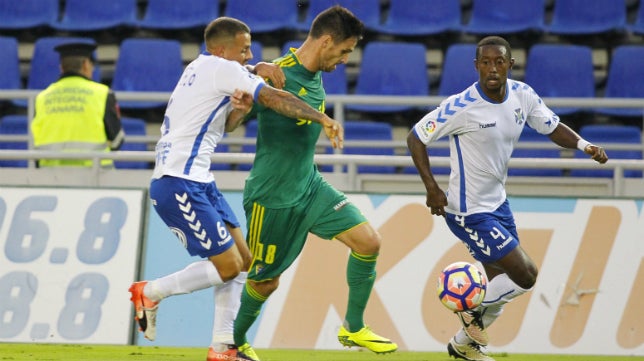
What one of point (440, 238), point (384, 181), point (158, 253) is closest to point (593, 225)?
point (440, 238)

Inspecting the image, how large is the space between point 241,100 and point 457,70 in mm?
7222

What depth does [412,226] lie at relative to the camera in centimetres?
1074

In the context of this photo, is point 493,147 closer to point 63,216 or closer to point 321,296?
point 321,296

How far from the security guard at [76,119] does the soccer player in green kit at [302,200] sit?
3.72 meters

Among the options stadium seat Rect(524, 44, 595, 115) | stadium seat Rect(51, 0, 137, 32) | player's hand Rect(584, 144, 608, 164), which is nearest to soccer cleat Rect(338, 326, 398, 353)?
player's hand Rect(584, 144, 608, 164)

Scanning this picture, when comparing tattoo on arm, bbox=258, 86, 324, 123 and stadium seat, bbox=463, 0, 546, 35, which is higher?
stadium seat, bbox=463, 0, 546, 35

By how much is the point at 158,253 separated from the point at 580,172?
501cm

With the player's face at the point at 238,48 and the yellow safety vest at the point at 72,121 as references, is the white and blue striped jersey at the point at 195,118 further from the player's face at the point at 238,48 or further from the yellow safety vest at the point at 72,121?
the yellow safety vest at the point at 72,121

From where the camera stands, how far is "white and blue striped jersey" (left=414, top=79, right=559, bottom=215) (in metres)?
8.72

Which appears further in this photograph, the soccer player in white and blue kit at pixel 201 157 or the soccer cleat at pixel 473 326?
the soccer cleat at pixel 473 326

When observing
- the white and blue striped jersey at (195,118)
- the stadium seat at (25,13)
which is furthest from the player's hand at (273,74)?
the stadium seat at (25,13)

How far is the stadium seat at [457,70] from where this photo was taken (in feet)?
46.9

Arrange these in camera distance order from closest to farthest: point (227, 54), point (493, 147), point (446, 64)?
point (227, 54)
point (493, 147)
point (446, 64)

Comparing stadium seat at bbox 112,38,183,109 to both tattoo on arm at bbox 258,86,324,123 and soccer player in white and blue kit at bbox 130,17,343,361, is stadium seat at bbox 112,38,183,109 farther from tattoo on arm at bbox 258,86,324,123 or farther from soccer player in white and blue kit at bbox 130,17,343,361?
tattoo on arm at bbox 258,86,324,123
